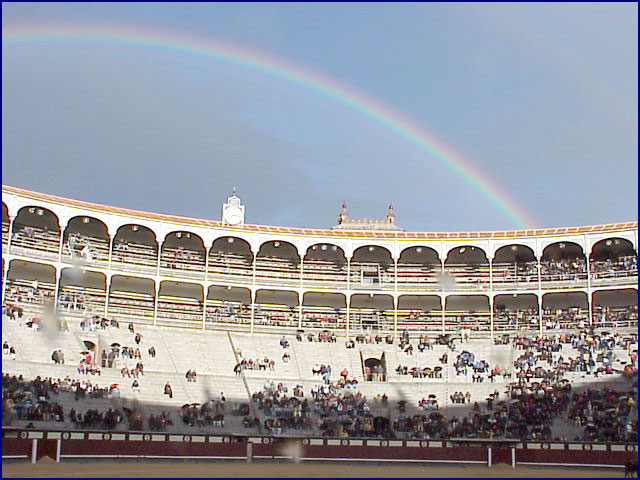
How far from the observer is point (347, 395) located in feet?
135

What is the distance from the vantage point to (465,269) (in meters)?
53.9

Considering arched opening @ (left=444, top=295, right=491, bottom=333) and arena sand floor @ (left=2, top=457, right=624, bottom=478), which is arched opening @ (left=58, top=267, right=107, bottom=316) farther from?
arched opening @ (left=444, top=295, right=491, bottom=333)

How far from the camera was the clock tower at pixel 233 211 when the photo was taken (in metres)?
52.8

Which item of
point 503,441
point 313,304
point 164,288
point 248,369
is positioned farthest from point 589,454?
point 164,288

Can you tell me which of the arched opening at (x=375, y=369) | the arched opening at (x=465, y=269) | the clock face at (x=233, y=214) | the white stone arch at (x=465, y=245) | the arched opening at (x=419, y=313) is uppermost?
the clock face at (x=233, y=214)

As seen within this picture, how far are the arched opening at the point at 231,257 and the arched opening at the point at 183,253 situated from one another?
74 cm

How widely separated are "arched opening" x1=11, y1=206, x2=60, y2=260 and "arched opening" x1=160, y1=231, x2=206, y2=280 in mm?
6546

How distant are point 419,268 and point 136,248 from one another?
1812 centimetres

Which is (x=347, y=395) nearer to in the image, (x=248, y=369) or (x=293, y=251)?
(x=248, y=369)

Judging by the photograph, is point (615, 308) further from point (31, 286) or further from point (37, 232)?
point (37, 232)

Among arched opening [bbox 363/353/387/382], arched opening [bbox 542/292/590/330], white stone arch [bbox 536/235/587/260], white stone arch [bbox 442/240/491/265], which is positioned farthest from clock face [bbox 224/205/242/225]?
arched opening [bbox 542/292/590/330]

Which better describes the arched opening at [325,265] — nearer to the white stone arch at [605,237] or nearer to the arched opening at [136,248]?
the arched opening at [136,248]

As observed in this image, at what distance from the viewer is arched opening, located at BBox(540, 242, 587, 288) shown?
50531 millimetres

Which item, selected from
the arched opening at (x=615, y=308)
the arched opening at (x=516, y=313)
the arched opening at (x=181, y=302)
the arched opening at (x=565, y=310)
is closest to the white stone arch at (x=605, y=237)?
the arched opening at (x=615, y=308)
